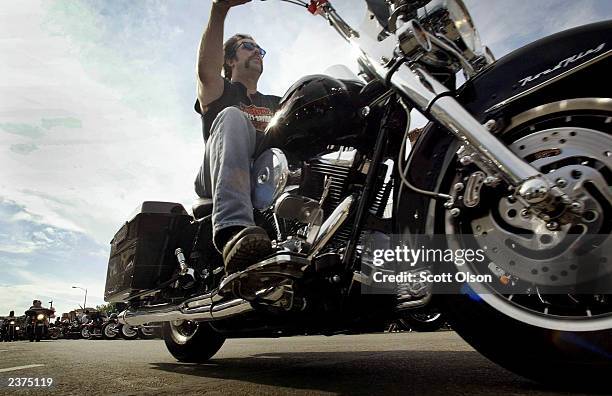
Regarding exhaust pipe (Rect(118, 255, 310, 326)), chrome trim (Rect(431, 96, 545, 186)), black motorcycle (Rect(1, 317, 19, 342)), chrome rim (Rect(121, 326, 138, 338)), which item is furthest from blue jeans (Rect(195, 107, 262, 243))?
black motorcycle (Rect(1, 317, 19, 342))

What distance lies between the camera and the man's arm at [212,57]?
2445 millimetres

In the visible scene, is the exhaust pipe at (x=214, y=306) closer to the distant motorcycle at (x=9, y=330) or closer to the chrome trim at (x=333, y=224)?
the chrome trim at (x=333, y=224)

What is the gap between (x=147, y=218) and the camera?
3418mm

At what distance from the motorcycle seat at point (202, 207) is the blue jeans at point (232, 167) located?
42 centimetres

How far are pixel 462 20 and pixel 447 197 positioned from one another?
810 mm

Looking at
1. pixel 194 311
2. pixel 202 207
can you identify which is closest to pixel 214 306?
pixel 194 311

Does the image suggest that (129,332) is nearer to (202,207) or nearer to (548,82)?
(202,207)

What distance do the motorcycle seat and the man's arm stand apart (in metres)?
0.65

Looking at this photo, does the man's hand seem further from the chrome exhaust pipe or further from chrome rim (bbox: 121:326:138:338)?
chrome rim (bbox: 121:326:138:338)

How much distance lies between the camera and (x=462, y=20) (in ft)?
5.95

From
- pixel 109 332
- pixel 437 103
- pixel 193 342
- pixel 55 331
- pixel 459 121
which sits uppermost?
pixel 55 331

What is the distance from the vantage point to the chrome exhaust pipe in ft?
7.14

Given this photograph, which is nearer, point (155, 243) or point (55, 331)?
point (155, 243)

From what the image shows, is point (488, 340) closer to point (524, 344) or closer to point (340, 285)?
point (524, 344)
